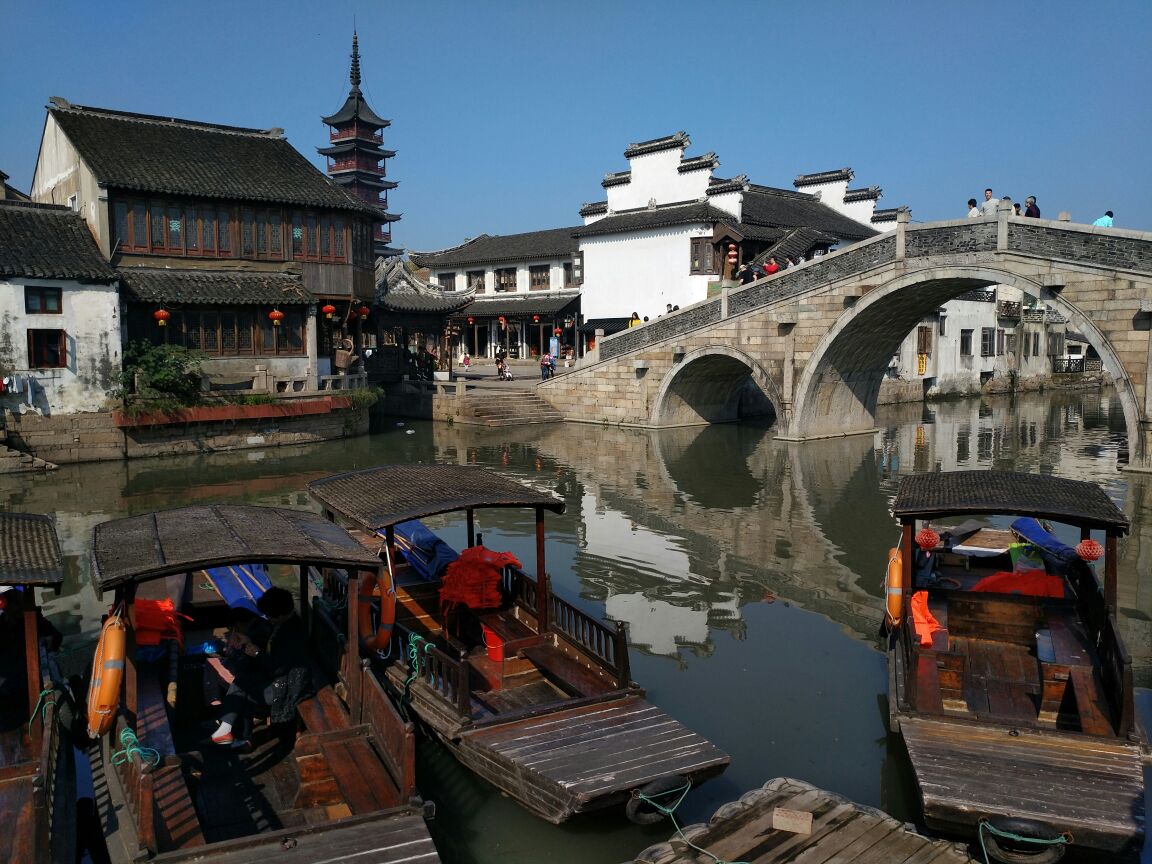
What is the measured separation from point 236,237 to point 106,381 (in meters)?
4.99

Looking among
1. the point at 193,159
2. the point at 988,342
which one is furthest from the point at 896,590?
the point at 988,342

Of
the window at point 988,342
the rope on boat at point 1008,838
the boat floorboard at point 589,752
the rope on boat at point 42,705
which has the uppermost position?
the window at point 988,342

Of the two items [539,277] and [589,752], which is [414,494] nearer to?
[589,752]

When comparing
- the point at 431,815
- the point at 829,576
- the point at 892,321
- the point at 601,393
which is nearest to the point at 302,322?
the point at 601,393

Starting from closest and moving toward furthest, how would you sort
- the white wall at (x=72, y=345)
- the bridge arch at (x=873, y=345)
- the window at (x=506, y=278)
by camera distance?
the bridge arch at (x=873, y=345), the white wall at (x=72, y=345), the window at (x=506, y=278)

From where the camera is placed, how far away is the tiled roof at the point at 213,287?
21938 millimetres

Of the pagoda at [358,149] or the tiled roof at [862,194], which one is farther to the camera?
the pagoda at [358,149]

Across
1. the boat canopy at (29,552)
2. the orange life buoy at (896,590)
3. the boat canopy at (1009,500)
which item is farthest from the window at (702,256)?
the boat canopy at (29,552)

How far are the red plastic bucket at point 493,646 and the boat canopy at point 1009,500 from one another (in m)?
3.46

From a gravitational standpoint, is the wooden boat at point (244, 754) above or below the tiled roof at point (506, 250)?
below

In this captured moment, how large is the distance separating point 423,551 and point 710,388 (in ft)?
62.2

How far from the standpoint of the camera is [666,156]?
109 feet

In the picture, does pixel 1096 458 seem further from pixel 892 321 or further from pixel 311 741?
pixel 311 741

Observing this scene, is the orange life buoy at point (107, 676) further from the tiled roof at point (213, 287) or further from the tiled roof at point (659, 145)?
the tiled roof at point (659, 145)
